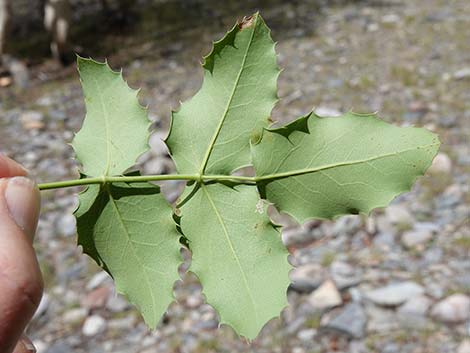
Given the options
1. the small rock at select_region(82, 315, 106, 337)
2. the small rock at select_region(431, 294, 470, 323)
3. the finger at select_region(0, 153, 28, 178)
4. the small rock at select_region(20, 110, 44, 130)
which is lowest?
the small rock at select_region(20, 110, 44, 130)

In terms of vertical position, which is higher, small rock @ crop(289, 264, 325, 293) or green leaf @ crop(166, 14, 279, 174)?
green leaf @ crop(166, 14, 279, 174)

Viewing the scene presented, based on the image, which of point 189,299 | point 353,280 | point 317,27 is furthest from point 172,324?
point 317,27

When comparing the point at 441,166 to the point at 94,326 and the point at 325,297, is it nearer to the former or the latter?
the point at 325,297

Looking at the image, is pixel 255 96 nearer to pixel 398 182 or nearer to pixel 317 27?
pixel 398 182

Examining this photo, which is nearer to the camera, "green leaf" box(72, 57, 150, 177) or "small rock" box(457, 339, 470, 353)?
"green leaf" box(72, 57, 150, 177)

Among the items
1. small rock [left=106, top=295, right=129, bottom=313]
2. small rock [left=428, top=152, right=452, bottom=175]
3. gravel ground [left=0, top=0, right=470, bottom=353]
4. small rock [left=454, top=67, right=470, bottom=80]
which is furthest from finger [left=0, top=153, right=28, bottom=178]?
small rock [left=454, top=67, right=470, bottom=80]

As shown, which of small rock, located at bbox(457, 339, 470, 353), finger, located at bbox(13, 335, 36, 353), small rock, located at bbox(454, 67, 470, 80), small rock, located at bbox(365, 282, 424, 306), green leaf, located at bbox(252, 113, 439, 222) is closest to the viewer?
green leaf, located at bbox(252, 113, 439, 222)

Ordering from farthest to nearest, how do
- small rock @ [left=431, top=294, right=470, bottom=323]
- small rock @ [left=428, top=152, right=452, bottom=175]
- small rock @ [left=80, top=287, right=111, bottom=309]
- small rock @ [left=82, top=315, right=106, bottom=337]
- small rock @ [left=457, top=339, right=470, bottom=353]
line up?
small rock @ [left=428, top=152, right=452, bottom=175] → small rock @ [left=80, top=287, right=111, bottom=309] → small rock @ [left=82, top=315, right=106, bottom=337] → small rock @ [left=431, top=294, right=470, bottom=323] → small rock @ [left=457, top=339, right=470, bottom=353]

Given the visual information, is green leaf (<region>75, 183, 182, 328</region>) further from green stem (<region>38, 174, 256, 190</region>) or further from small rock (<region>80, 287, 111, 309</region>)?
small rock (<region>80, 287, 111, 309</region>)
